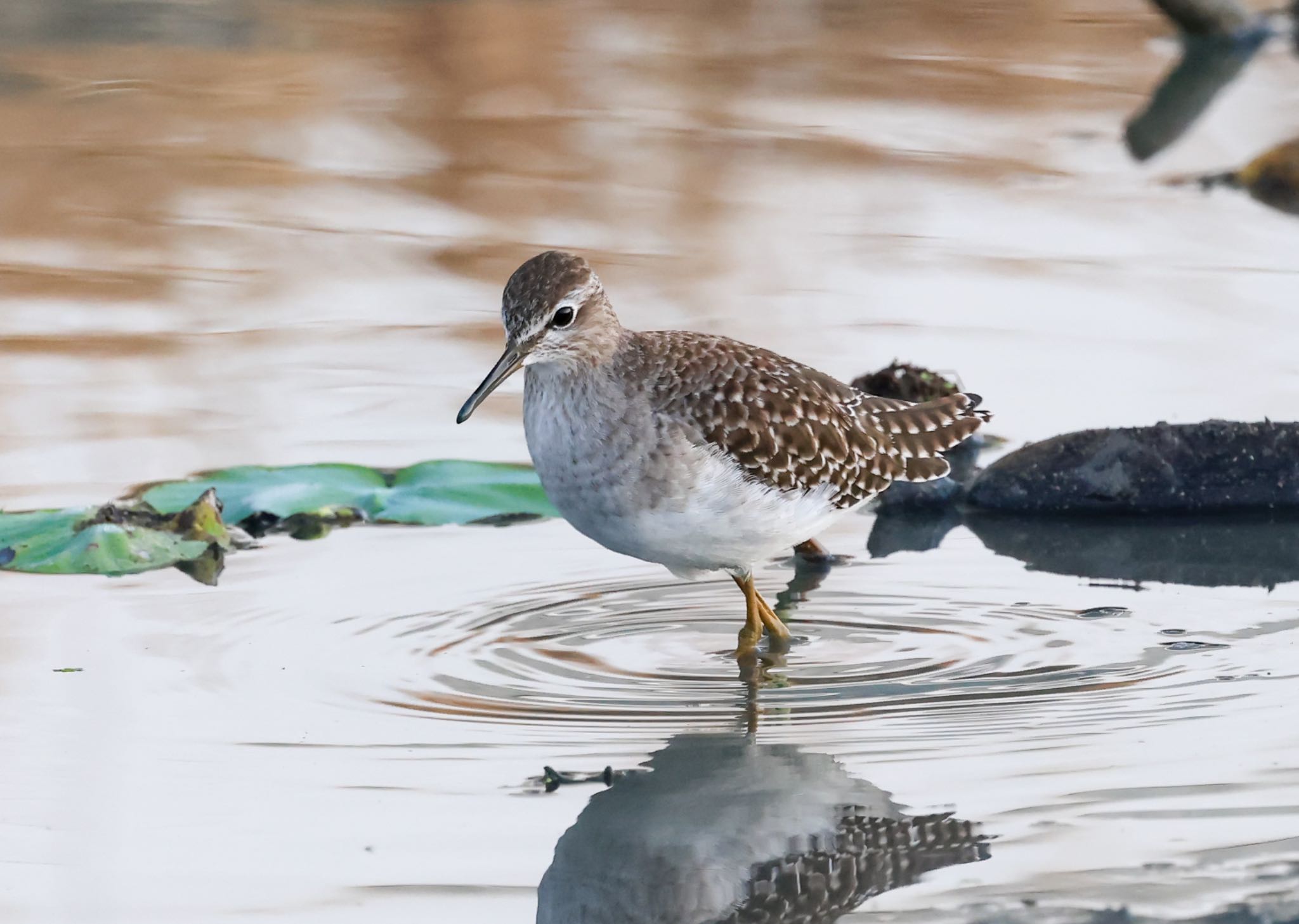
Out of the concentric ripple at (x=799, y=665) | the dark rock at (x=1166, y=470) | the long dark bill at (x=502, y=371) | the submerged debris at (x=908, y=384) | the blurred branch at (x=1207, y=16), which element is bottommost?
the concentric ripple at (x=799, y=665)

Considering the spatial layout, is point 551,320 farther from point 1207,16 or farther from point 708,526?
point 1207,16

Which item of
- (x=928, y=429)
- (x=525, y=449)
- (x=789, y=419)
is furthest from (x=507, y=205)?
(x=789, y=419)

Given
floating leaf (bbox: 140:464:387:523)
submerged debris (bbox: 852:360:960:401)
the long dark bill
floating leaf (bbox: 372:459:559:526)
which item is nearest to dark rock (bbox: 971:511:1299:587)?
submerged debris (bbox: 852:360:960:401)

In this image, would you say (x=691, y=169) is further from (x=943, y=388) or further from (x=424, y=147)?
(x=943, y=388)

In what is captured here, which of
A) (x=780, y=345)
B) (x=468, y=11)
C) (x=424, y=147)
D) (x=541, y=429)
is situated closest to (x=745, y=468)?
(x=541, y=429)

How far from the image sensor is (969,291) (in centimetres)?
1038

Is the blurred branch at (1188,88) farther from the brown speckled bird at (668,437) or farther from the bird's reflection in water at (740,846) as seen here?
the bird's reflection in water at (740,846)

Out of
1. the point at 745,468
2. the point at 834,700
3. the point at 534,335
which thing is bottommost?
the point at 834,700

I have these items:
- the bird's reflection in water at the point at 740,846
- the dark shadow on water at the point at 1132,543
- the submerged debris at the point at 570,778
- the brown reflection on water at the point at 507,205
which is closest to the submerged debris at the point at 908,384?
the brown reflection on water at the point at 507,205

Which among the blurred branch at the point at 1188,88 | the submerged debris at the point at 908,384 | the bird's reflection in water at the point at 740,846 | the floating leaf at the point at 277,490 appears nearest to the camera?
the bird's reflection in water at the point at 740,846

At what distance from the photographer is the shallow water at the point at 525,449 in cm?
480

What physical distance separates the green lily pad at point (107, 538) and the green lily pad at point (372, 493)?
193mm

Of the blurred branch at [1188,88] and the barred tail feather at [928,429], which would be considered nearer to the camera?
the barred tail feather at [928,429]

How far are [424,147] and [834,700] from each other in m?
8.51
